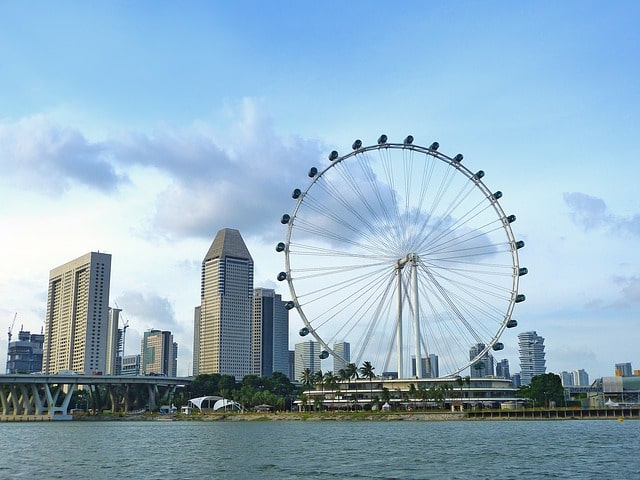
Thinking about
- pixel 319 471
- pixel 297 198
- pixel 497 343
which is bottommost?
pixel 319 471

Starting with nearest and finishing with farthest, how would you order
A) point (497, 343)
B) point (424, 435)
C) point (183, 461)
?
point (183, 461)
point (424, 435)
point (497, 343)

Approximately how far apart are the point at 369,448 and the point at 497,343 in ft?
224

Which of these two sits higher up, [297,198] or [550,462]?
[297,198]

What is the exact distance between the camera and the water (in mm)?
62875

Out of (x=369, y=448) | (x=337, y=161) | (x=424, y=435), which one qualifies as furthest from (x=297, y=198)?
(x=369, y=448)

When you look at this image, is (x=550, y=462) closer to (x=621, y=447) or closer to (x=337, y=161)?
(x=621, y=447)

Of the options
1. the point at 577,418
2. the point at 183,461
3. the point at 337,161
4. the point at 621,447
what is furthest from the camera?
the point at 577,418

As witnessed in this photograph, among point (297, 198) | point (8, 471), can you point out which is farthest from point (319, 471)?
point (297, 198)

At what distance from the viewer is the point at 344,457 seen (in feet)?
250

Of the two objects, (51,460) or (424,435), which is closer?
(51,460)

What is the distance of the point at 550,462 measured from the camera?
69938 mm

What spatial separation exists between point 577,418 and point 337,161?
8118 centimetres

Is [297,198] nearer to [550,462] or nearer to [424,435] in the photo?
[424,435]

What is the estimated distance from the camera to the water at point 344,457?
206 ft
